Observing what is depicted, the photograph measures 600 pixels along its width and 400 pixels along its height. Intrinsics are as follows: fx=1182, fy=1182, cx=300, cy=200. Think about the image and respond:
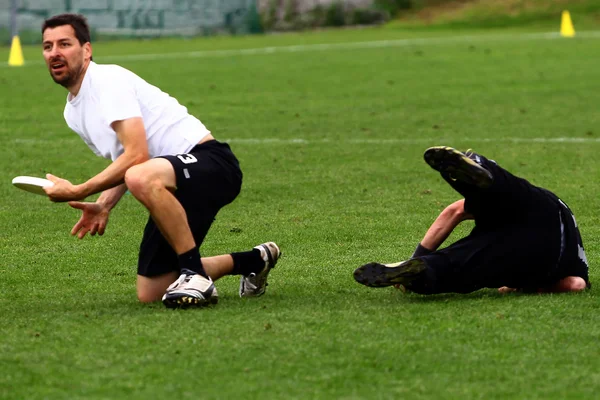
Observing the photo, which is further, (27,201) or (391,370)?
(27,201)

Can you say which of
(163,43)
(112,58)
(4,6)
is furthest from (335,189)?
(4,6)

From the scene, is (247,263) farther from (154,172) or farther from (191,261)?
(154,172)

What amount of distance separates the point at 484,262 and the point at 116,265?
2.41m

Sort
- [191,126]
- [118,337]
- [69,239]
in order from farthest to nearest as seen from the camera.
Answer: [69,239]
[191,126]
[118,337]

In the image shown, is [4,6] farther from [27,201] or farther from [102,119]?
[102,119]

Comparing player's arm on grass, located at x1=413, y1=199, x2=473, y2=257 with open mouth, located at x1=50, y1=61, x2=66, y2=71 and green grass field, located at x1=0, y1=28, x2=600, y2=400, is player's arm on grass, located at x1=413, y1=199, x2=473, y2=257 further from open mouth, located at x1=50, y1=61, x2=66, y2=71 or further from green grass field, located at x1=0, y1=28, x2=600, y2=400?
open mouth, located at x1=50, y1=61, x2=66, y2=71

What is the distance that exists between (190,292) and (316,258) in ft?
5.44

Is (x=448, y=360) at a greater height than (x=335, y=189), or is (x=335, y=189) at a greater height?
(x=448, y=360)

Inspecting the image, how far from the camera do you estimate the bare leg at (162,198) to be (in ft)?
18.9

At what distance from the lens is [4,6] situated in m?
31.9

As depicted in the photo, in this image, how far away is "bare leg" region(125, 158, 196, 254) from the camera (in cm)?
576

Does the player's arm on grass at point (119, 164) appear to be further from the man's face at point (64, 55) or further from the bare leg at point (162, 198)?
the man's face at point (64, 55)

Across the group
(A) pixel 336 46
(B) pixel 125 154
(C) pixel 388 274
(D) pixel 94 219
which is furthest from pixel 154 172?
(A) pixel 336 46

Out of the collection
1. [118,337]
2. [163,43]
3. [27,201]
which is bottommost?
[163,43]
